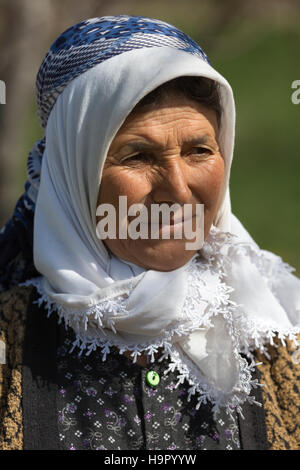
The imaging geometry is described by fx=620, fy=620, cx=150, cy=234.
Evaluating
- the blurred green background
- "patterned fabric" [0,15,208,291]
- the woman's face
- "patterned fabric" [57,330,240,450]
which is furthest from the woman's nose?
the blurred green background

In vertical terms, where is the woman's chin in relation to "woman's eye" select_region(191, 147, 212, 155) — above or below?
below

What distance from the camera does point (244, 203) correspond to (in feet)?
29.0

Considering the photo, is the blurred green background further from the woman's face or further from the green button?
the green button

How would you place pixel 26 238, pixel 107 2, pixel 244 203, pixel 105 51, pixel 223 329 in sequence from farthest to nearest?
pixel 244 203
pixel 107 2
pixel 26 238
pixel 223 329
pixel 105 51

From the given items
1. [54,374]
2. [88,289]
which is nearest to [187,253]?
[88,289]

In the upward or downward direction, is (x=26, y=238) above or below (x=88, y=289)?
above

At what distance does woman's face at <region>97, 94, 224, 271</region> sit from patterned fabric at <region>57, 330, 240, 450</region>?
0.41m

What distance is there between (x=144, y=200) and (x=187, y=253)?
26 cm

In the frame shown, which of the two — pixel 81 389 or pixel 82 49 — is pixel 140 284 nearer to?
pixel 81 389

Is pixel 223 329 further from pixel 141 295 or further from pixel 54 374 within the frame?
pixel 54 374

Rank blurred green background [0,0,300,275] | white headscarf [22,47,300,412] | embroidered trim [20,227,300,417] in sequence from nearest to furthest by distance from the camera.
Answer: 1. white headscarf [22,47,300,412]
2. embroidered trim [20,227,300,417]
3. blurred green background [0,0,300,275]

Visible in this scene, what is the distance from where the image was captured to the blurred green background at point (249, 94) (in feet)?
14.0

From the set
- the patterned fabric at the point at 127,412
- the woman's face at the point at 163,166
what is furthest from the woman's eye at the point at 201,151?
the patterned fabric at the point at 127,412

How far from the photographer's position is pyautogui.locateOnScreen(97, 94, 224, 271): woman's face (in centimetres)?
210
